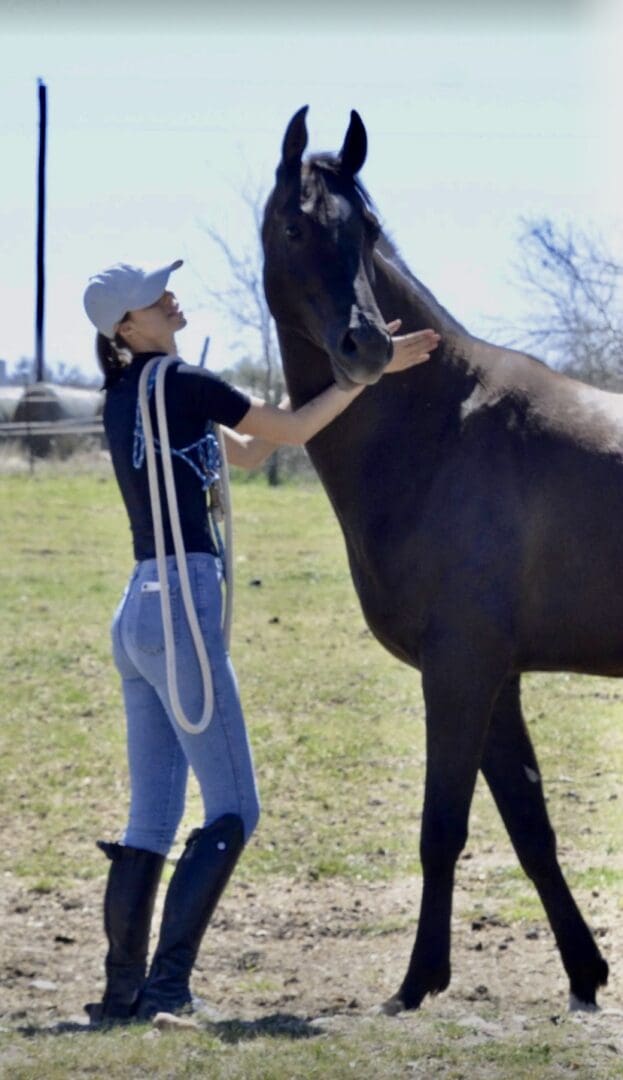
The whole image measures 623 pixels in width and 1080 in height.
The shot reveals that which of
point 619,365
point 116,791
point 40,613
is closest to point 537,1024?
point 116,791

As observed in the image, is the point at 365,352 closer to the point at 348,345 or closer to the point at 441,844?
the point at 348,345

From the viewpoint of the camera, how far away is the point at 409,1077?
380 centimetres

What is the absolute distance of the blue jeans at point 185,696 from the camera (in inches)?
174

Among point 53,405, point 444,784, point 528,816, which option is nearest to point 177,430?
point 444,784

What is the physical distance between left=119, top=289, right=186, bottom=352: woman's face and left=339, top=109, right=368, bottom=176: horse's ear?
0.71m

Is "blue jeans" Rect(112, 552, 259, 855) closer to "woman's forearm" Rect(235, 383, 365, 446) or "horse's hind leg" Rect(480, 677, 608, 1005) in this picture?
"woman's forearm" Rect(235, 383, 365, 446)

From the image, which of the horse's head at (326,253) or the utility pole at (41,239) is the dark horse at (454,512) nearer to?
the horse's head at (326,253)

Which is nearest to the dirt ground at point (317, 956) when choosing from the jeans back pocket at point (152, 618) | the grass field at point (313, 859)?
the grass field at point (313, 859)

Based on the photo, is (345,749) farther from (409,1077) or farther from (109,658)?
(409,1077)

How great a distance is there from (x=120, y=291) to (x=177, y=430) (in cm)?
44

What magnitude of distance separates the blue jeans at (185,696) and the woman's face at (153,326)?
0.64m

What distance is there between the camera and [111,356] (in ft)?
15.5

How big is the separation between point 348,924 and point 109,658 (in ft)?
17.0

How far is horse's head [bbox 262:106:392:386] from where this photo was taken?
4477mm
